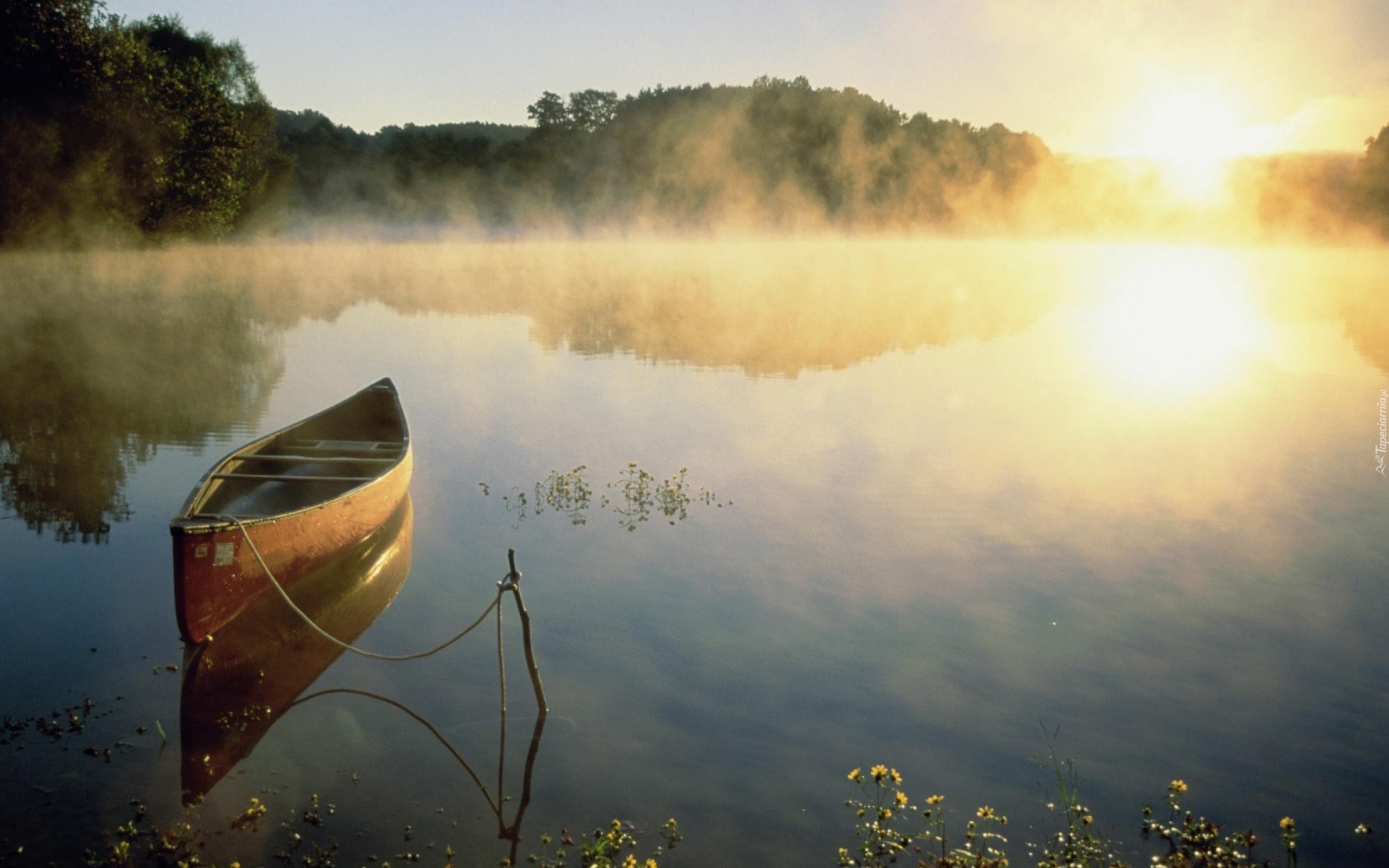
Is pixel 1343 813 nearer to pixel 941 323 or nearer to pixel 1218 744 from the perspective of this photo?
pixel 1218 744

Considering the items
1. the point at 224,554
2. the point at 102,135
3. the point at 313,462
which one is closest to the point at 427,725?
the point at 224,554

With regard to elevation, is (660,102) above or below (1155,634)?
above

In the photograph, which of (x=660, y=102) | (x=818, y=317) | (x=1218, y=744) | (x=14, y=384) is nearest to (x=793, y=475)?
(x=1218, y=744)

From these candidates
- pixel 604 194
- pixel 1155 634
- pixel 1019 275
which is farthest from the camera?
pixel 604 194

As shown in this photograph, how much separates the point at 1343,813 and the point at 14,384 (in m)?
25.2

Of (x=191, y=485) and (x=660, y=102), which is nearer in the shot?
(x=191, y=485)

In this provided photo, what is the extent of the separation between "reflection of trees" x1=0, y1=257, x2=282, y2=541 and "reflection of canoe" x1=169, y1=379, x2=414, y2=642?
2.13 m

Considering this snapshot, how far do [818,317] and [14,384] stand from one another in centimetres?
2716

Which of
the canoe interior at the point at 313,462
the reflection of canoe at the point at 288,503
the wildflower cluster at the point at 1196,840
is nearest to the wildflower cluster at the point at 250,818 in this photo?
the reflection of canoe at the point at 288,503

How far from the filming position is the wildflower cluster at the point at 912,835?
22.3 feet

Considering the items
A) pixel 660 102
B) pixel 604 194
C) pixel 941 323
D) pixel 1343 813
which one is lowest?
pixel 1343 813

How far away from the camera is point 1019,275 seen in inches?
2653

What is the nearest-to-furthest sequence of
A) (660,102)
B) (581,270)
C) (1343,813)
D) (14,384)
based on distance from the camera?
1. (1343,813)
2. (14,384)
3. (581,270)
4. (660,102)

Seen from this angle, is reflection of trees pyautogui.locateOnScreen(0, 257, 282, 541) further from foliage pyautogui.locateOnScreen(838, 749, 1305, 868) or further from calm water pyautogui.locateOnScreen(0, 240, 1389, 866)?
foliage pyautogui.locateOnScreen(838, 749, 1305, 868)
